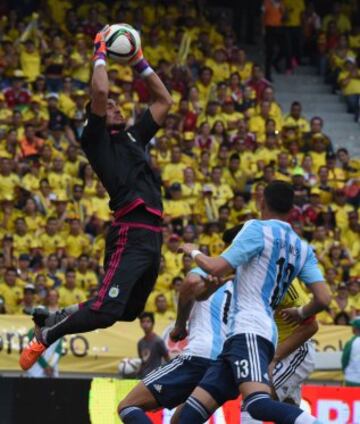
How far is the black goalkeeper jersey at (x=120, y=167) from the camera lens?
1119 cm

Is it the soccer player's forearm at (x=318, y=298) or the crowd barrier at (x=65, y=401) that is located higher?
the soccer player's forearm at (x=318, y=298)

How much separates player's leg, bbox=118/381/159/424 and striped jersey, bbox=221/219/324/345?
1.19 meters

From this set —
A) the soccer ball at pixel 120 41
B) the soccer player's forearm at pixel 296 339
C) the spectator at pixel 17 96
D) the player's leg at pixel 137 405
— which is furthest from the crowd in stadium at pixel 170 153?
the soccer ball at pixel 120 41

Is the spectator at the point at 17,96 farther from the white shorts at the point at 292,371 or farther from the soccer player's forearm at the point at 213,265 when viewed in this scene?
the soccer player's forearm at the point at 213,265

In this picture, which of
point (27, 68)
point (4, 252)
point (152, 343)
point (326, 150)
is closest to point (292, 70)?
point (326, 150)

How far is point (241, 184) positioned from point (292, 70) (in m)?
5.20

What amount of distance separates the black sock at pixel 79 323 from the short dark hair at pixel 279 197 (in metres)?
1.46

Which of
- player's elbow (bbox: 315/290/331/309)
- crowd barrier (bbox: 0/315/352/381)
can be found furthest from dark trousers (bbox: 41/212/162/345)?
crowd barrier (bbox: 0/315/352/381)

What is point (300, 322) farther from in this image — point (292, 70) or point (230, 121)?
point (292, 70)

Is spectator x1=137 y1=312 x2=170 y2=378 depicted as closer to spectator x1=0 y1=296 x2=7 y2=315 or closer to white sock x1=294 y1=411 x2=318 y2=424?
spectator x1=0 y1=296 x2=7 y2=315

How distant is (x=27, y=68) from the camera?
24.8 m

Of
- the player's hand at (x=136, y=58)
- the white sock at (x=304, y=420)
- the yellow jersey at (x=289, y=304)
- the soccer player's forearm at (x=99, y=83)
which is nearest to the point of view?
the white sock at (x=304, y=420)

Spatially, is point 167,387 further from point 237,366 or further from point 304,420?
point 304,420

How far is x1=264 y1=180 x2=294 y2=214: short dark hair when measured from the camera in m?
10.6
